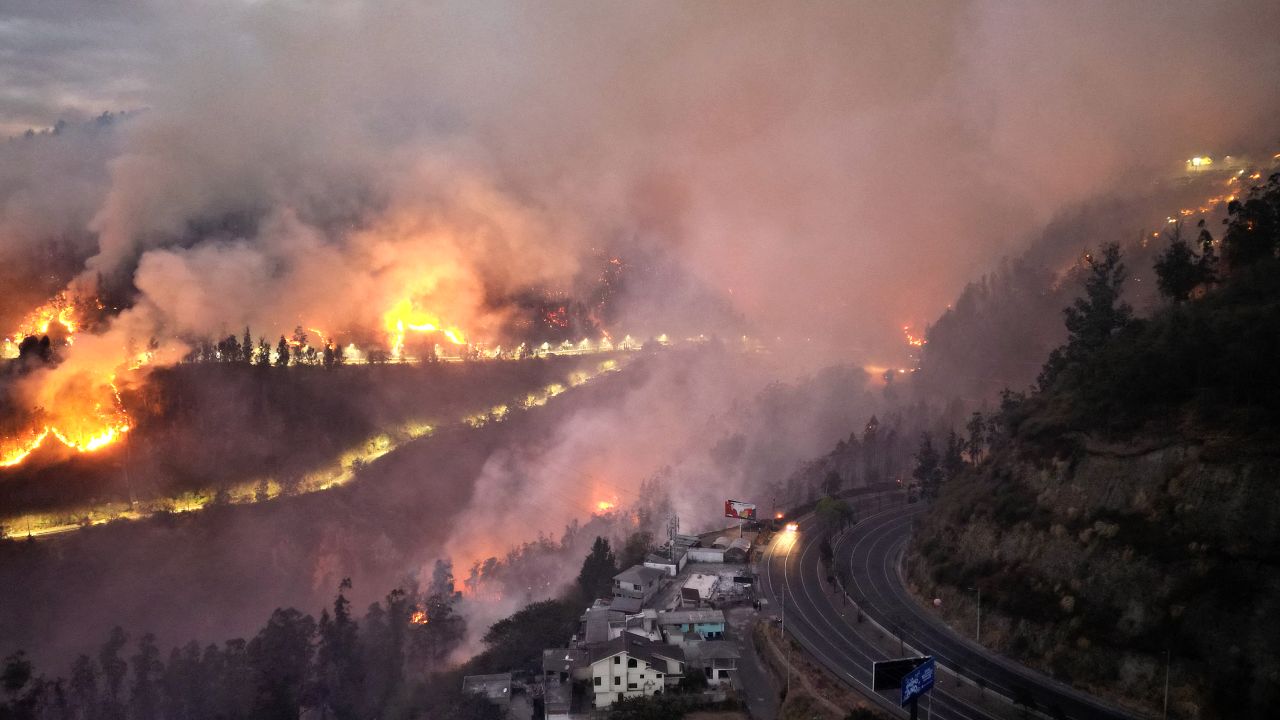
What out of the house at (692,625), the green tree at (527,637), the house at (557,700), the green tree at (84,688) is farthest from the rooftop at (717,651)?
the green tree at (84,688)

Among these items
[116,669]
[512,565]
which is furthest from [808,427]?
[116,669]

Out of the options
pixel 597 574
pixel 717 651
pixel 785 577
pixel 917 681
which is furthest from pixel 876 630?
pixel 597 574

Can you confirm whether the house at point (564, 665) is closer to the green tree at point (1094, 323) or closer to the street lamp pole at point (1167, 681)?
the street lamp pole at point (1167, 681)

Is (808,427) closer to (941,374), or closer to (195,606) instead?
(941,374)

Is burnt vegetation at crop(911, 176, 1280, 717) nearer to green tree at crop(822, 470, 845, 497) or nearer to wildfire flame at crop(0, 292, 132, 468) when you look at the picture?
green tree at crop(822, 470, 845, 497)

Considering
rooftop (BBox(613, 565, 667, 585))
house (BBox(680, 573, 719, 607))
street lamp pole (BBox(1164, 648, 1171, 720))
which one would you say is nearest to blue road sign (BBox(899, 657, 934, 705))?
street lamp pole (BBox(1164, 648, 1171, 720))

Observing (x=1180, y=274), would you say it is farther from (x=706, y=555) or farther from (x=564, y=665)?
(x=564, y=665)

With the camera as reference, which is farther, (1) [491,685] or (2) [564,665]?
(1) [491,685]
